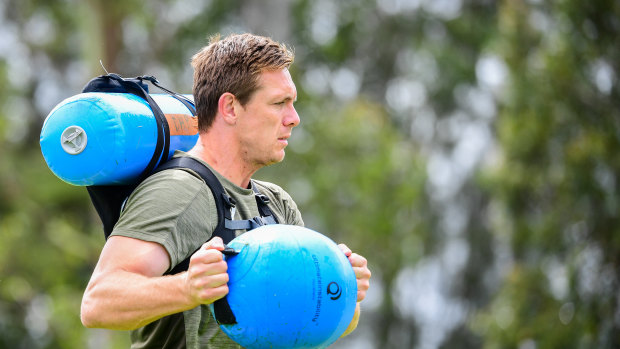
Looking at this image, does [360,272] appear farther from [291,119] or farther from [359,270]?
[291,119]

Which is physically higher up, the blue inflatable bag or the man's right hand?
the blue inflatable bag

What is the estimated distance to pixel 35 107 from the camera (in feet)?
83.9

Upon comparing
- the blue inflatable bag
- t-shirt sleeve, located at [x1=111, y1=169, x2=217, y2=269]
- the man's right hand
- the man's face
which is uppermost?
the man's face

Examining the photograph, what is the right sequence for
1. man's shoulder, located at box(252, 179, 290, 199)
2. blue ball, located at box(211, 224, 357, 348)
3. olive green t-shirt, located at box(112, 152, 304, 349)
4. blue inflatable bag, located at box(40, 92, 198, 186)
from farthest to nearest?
man's shoulder, located at box(252, 179, 290, 199) < blue inflatable bag, located at box(40, 92, 198, 186) < olive green t-shirt, located at box(112, 152, 304, 349) < blue ball, located at box(211, 224, 357, 348)

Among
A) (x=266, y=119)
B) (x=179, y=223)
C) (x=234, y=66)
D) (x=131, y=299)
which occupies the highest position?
(x=234, y=66)

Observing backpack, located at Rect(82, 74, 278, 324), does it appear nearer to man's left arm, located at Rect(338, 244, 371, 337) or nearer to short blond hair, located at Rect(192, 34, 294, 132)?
short blond hair, located at Rect(192, 34, 294, 132)

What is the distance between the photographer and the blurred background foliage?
473 inches

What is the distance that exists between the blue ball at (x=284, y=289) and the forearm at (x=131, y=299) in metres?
0.22

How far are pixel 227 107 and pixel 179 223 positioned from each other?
0.66 m

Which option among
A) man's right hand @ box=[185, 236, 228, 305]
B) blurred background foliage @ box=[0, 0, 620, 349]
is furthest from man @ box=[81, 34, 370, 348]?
blurred background foliage @ box=[0, 0, 620, 349]

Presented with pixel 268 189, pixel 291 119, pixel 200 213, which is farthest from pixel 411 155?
pixel 200 213

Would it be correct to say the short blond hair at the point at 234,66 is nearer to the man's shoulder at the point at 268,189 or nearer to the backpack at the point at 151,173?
the backpack at the point at 151,173

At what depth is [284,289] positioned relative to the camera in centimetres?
331

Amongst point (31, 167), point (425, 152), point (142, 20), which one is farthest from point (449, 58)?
point (31, 167)
